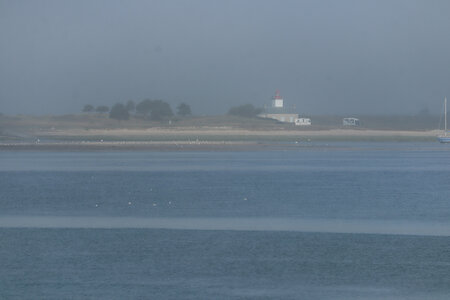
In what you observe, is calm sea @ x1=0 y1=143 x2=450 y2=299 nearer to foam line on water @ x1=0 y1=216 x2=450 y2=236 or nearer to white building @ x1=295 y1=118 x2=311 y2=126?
foam line on water @ x1=0 y1=216 x2=450 y2=236

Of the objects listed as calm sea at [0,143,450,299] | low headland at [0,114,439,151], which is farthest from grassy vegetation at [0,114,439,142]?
calm sea at [0,143,450,299]

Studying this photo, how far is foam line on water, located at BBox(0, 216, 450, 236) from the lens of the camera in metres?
19.2

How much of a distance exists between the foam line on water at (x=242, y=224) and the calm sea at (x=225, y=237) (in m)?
0.03

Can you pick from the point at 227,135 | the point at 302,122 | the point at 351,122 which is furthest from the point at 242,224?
the point at 351,122

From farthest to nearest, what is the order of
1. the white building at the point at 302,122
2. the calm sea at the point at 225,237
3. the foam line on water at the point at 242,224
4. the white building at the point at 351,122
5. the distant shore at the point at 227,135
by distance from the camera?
1. the white building at the point at 351,122
2. the white building at the point at 302,122
3. the distant shore at the point at 227,135
4. the foam line on water at the point at 242,224
5. the calm sea at the point at 225,237

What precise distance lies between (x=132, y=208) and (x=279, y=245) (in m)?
8.50

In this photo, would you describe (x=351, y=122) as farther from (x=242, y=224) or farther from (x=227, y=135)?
(x=242, y=224)

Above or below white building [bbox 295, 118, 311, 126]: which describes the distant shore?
below

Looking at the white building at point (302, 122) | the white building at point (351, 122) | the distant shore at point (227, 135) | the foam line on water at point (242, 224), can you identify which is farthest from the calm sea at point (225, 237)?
the white building at point (351, 122)

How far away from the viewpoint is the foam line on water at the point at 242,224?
19.2 m

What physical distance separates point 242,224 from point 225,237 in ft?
7.93

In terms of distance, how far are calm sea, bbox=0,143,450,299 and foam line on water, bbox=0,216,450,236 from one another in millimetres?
28

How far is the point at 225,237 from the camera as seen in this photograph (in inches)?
701

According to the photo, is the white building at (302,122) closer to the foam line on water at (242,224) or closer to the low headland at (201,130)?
the low headland at (201,130)
